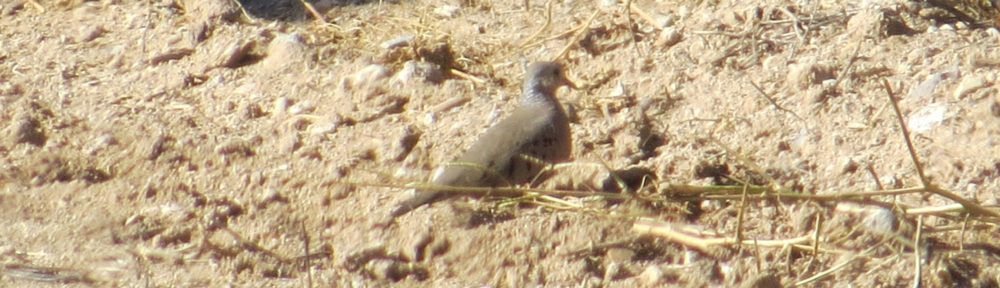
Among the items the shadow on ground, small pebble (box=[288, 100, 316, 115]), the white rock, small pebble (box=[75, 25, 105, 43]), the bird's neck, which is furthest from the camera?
the shadow on ground

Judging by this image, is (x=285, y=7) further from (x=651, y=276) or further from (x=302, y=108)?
(x=651, y=276)

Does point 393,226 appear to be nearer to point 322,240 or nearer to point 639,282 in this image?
point 322,240

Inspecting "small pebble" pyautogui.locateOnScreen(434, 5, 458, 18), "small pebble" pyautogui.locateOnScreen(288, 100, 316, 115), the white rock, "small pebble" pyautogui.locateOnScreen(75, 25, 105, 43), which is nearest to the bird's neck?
"small pebble" pyautogui.locateOnScreen(288, 100, 316, 115)

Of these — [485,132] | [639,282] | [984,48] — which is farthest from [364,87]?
[984,48]

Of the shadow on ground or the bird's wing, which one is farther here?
the shadow on ground

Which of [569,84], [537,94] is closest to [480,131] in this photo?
[537,94]

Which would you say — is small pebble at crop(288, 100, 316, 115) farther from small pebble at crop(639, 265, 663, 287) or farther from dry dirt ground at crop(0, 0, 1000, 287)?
small pebble at crop(639, 265, 663, 287)
